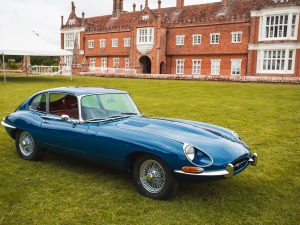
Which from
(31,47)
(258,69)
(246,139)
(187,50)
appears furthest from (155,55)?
(246,139)

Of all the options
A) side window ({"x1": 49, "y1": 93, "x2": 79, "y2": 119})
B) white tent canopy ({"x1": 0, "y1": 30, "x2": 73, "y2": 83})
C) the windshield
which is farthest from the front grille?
white tent canopy ({"x1": 0, "y1": 30, "x2": 73, "y2": 83})

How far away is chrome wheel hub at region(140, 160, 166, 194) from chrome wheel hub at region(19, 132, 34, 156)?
2663 mm

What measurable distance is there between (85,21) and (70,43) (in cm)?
437

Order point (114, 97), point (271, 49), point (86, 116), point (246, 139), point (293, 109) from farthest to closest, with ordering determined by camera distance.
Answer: point (271, 49) < point (293, 109) < point (246, 139) < point (114, 97) < point (86, 116)

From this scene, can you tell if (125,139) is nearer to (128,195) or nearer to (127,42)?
(128,195)

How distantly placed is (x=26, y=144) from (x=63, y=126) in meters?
1.29

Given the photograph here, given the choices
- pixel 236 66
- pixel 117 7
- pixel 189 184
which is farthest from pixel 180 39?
pixel 189 184

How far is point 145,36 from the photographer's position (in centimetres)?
4138

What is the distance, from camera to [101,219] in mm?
4035

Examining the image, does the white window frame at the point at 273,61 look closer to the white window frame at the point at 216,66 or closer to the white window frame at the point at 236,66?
the white window frame at the point at 236,66

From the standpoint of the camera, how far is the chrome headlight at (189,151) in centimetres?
431

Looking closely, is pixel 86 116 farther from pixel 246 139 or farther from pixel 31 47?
pixel 31 47

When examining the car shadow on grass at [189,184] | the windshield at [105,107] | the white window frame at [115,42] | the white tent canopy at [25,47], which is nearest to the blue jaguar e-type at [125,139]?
the windshield at [105,107]

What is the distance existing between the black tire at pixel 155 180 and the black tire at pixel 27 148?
2358 millimetres
